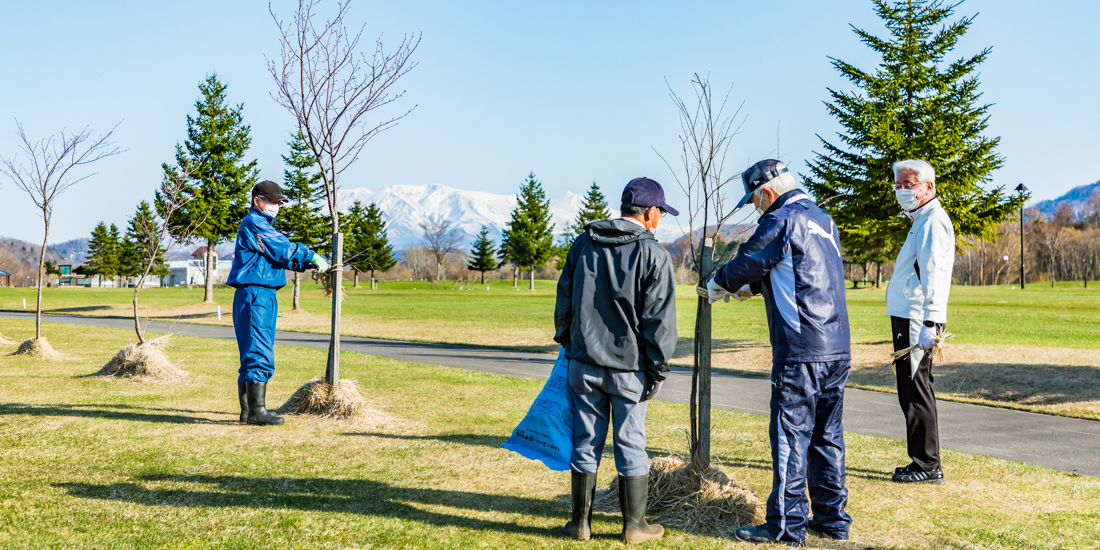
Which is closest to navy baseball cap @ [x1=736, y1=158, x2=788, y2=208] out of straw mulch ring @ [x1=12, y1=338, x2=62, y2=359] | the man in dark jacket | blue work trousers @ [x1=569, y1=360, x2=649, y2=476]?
the man in dark jacket

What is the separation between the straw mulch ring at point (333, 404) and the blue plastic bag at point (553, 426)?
321cm

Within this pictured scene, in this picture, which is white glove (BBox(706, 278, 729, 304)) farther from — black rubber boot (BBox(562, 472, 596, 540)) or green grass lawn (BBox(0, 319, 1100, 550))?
green grass lawn (BBox(0, 319, 1100, 550))

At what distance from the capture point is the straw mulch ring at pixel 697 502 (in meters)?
4.19

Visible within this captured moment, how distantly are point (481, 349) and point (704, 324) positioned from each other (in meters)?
13.2

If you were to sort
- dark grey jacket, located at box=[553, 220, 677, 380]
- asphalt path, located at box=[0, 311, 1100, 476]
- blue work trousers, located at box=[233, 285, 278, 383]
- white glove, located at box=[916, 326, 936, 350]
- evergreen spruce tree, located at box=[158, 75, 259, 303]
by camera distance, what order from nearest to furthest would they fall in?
dark grey jacket, located at box=[553, 220, 677, 380] < white glove, located at box=[916, 326, 936, 350] < asphalt path, located at box=[0, 311, 1100, 476] < blue work trousers, located at box=[233, 285, 278, 383] < evergreen spruce tree, located at box=[158, 75, 259, 303]

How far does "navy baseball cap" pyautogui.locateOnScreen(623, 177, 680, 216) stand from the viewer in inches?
156

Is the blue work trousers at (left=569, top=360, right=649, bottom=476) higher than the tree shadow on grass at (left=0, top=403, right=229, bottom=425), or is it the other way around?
the blue work trousers at (left=569, top=360, right=649, bottom=476)

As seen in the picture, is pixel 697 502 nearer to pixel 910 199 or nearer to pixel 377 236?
pixel 910 199

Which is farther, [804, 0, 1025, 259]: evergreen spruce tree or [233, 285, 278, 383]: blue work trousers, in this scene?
[804, 0, 1025, 259]: evergreen spruce tree

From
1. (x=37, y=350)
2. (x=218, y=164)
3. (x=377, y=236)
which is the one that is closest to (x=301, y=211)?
(x=218, y=164)

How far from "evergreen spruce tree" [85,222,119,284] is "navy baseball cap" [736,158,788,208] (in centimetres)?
8900

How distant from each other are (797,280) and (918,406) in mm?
2167

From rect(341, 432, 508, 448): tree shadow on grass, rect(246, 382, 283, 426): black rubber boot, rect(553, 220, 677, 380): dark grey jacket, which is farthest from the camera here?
rect(246, 382, 283, 426): black rubber boot

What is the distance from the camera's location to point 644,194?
399 cm
